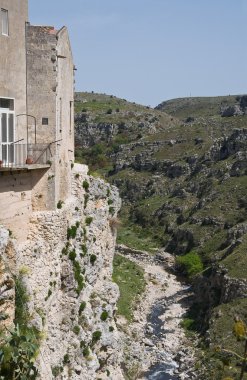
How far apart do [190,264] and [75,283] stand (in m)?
52.1

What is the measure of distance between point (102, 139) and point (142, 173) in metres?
29.8

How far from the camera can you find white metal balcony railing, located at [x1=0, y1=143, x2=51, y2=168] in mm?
20719

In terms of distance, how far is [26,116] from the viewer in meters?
21.8

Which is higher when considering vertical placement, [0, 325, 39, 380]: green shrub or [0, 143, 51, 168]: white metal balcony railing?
[0, 143, 51, 168]: white metal balcony railing

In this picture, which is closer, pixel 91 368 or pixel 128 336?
pixel 91 368

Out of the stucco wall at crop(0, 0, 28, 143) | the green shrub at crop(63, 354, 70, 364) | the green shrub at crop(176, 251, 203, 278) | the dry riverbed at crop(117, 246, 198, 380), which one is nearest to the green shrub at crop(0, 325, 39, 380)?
the green shrub at crop(63, 354, 70, 364)

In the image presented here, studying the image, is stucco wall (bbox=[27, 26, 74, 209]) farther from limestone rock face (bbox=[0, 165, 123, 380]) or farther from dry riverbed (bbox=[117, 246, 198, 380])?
dry riverbed (bbox=[117, 246, 198, 380])

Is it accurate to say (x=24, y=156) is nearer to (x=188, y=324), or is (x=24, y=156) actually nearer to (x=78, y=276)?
(x=78, y=276)

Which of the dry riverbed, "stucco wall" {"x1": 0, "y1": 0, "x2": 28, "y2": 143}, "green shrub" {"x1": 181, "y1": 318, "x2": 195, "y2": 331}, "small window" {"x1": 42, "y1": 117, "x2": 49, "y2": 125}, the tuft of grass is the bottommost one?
"green shrub" {"x1": 181, "y1": 318, "x2": 195, "y2": 331}

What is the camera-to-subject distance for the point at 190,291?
229 ft

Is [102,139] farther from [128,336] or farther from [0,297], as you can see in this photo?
[0,297]

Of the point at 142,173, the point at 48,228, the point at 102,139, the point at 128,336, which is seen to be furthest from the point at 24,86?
the point at 102,139

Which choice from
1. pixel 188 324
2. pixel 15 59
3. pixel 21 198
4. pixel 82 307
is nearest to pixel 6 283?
pixel 21 198

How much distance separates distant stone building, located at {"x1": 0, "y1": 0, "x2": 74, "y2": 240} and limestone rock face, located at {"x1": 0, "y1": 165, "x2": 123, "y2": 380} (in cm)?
111
